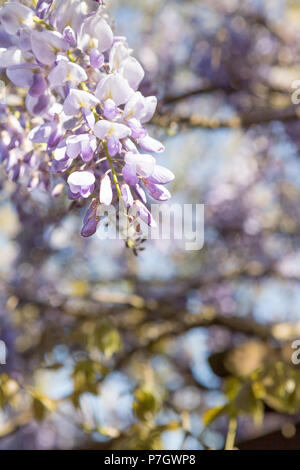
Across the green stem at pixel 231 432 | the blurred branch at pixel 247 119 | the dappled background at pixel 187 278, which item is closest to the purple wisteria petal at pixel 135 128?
the dappled background at pixel 187 278

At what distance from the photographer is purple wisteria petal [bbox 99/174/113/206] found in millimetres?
865

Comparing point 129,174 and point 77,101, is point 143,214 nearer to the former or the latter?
point 129,174

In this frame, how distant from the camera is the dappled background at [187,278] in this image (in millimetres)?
1575

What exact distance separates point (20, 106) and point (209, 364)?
5.31 feet

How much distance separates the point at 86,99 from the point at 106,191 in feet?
0.48

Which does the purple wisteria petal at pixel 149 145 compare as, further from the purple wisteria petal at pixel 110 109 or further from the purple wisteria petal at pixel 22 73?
the purple wisteria petal at pixel 22 73

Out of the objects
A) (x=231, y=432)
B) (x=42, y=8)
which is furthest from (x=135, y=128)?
(x=231, y=432)

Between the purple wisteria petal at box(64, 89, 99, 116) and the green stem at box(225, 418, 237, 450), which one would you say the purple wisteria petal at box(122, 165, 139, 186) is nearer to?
the purple wisteria petal at box(64, 89, 99, 116)

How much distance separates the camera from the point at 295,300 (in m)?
4.11

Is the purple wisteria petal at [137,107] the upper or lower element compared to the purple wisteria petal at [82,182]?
upper

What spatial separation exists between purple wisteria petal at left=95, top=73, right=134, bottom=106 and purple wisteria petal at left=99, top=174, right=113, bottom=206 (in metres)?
0.12

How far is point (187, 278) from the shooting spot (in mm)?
3311

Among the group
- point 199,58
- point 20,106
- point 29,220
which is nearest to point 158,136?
point 20,106

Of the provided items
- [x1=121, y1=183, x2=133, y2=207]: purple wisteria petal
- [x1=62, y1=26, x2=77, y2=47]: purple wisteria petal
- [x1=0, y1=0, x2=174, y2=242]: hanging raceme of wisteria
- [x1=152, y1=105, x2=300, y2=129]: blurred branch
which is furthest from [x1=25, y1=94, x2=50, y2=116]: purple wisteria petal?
[x1=152, y1=105, x2=300, y2=129]: blurred branch
